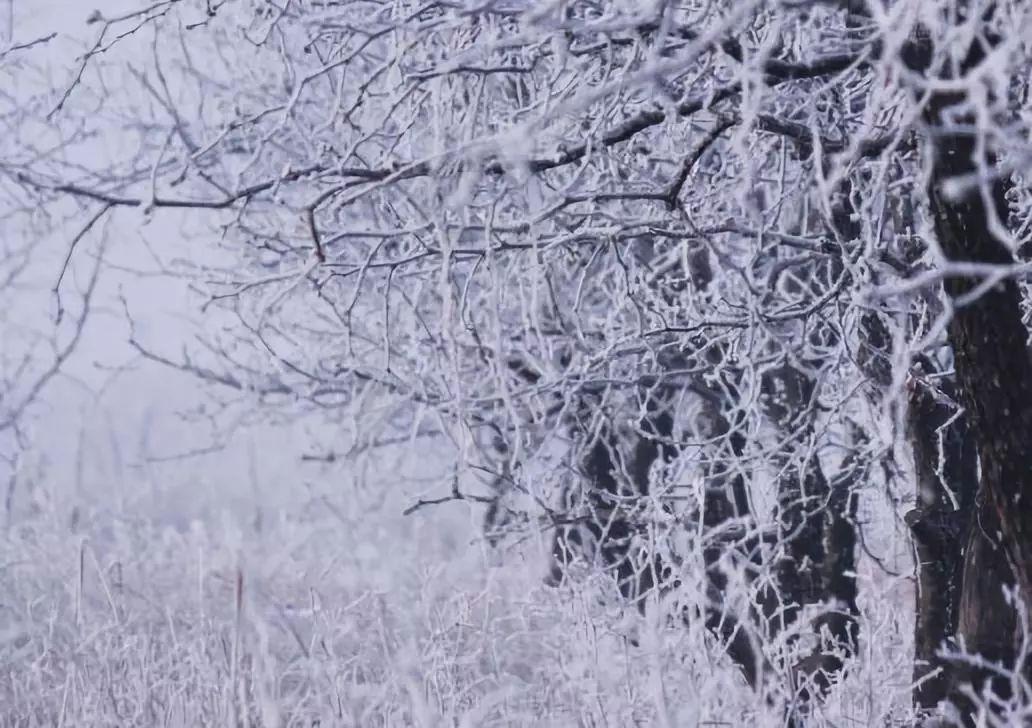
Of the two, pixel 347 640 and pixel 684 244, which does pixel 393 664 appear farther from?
pixel 347 640

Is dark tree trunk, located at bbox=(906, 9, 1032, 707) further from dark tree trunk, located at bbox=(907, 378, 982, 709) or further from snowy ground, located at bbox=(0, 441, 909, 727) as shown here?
dark tree trunk, located at bbox=(907, 378, 982, 709)

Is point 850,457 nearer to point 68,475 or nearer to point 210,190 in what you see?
point 210,190

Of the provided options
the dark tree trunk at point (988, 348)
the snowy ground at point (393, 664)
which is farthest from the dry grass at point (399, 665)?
the dark tree trunk at point (988, 348)

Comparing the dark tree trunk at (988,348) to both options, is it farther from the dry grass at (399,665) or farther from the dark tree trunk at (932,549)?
the dark tree trunk at (932,549)

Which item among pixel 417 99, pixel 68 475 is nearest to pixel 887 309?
pixel 417 99

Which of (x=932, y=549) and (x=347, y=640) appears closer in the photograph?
(x=932, y=549)

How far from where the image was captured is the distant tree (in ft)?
9.99

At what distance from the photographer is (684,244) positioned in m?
4.64

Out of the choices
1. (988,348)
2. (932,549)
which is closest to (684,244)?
(988,348)

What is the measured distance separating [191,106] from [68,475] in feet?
26.1

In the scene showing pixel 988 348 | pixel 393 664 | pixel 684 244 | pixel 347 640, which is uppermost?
pixel 684 244

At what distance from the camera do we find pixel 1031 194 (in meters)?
4.44

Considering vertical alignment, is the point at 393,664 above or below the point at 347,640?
above

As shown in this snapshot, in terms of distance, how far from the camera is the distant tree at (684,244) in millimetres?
3045
